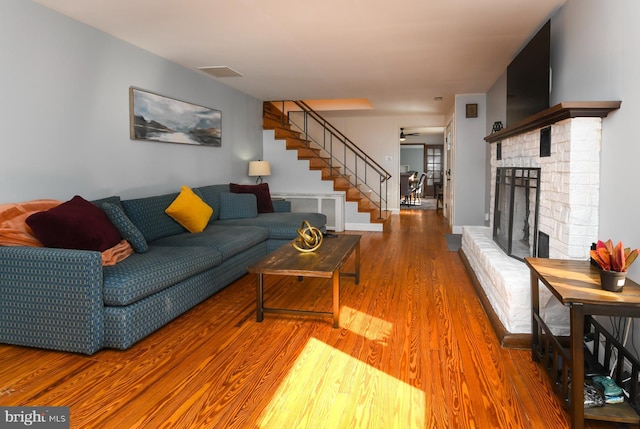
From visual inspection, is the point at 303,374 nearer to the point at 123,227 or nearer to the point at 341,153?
the point at 123,227

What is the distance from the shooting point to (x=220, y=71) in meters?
5.59

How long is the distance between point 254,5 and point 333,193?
4855mm

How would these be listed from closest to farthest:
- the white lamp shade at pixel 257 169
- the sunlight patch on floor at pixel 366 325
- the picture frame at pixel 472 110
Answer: the sunlight patch on floor at pixel 366 325 → the picture frame at pixel 472 110 → the white lamp shade at pixel 257 169

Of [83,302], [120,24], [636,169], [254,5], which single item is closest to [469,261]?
[636,169]

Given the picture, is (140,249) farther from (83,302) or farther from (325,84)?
(325,84)

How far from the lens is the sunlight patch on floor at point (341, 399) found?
1949mm

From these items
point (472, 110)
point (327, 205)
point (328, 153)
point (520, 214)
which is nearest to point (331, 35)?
point (520, 214)

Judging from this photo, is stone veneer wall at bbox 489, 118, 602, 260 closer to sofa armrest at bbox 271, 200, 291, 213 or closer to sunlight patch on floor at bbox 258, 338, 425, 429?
sunlight patch on floor at bbox 258, 338, 425, 429

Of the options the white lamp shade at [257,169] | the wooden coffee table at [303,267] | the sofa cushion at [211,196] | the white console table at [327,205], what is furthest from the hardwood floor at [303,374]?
the white console table at [327,205]

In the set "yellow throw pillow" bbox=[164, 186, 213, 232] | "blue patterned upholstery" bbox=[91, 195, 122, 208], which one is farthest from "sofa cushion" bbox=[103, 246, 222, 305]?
"yellow throw pillow" bbox=[164, 186, 213, 232]

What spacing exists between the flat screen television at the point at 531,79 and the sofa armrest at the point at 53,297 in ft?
11.2

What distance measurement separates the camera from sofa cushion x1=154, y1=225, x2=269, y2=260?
394 cm

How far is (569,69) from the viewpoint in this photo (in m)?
3.26

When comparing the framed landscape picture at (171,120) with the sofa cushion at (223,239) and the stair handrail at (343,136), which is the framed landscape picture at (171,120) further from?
the stair handrail at (343,136)
